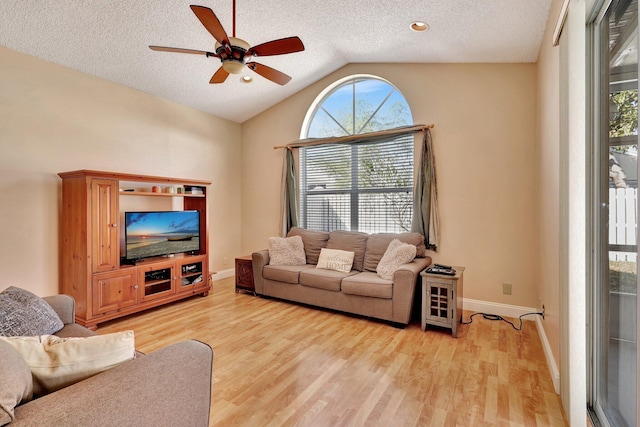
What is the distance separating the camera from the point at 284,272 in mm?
3936

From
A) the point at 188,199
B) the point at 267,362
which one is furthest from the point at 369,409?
the point at 188,199

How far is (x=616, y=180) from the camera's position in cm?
151

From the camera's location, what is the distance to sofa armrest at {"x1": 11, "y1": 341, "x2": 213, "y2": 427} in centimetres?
89

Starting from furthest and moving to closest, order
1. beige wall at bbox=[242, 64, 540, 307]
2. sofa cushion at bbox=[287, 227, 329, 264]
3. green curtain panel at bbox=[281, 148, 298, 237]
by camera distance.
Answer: green curtain panel at bbox=[281, 148, 298, 237] < sofa cushion at bbox=[287, 227, 329, 264] < beige wall at bbox=[242, 64, 540, 307]

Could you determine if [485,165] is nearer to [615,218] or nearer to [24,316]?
[615,218]

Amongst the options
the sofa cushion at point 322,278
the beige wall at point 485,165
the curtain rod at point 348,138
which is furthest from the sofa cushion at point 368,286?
the curtain rod at point 348,138

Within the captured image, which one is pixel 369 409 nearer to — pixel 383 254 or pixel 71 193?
pixel 383 254

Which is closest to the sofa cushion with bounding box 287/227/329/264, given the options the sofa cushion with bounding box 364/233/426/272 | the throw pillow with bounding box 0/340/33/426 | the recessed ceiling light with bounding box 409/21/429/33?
the sofa cushion with bounding box 364/233/426/272

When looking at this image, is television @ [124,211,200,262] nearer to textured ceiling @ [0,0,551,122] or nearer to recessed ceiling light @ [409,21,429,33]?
textured ceiling @ [0,0,551,122]

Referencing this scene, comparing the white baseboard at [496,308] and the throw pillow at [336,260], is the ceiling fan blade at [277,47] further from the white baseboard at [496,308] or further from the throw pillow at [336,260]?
the white baseboard at [496,308]

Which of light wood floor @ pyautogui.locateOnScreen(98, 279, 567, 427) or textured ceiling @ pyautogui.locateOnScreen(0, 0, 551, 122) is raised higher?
textured ceiling @ pyautogui.locateOnScreen(0, 0, 551, 122)

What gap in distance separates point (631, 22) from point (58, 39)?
434cm

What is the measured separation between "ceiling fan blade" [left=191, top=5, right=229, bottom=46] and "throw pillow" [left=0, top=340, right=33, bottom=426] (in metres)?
1.84

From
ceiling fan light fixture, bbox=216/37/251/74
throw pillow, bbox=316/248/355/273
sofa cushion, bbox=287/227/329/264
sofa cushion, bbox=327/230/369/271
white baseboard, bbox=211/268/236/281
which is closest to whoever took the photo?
ceiling fan light fixture, bbox=216/37/251/74
